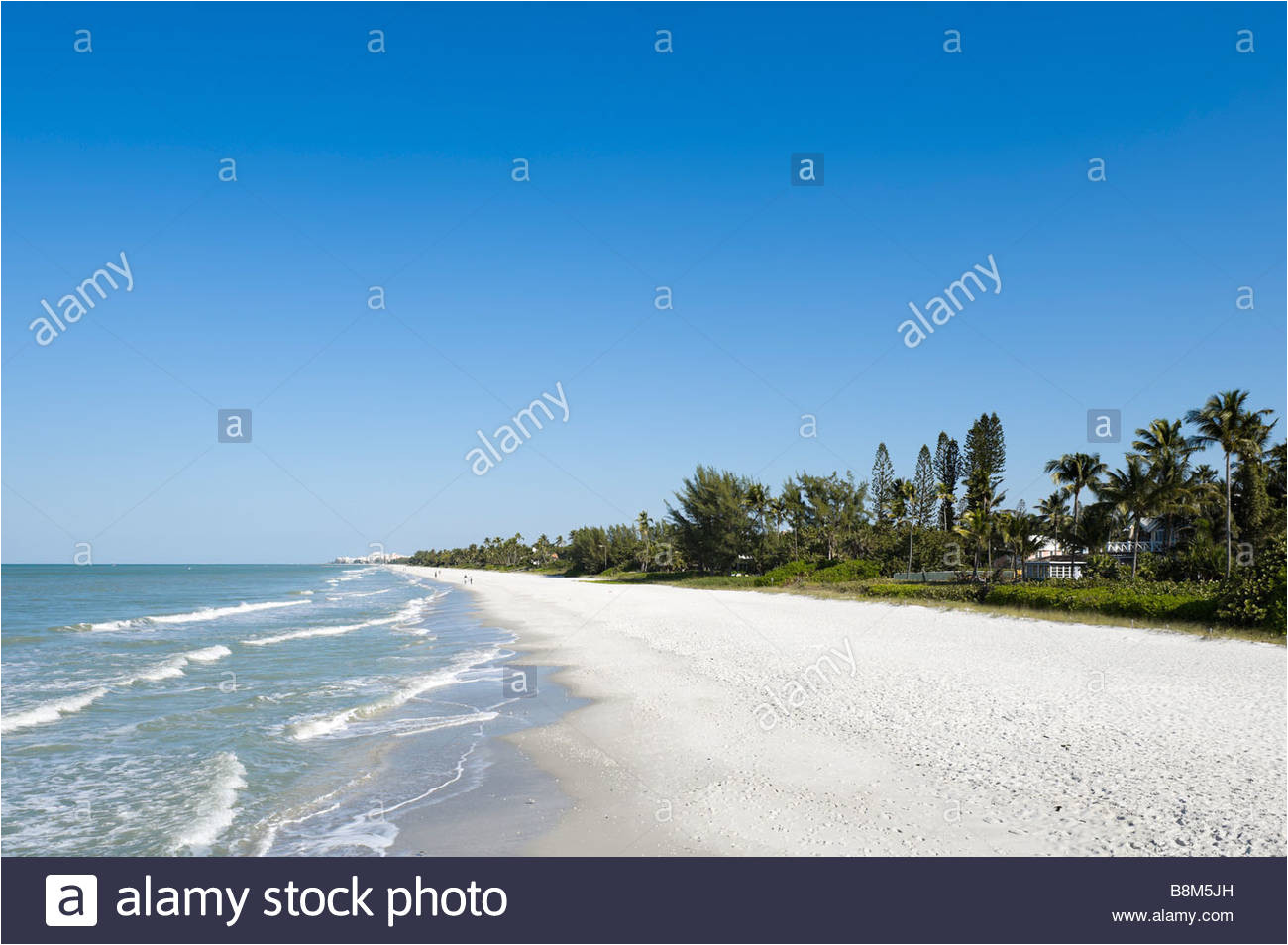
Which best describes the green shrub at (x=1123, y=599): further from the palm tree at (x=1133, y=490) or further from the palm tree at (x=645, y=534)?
the palm tree at (x=645, y=534)

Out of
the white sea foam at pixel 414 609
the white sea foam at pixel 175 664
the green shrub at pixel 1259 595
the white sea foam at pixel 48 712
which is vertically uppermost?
the green shrub at pixel 1259 595

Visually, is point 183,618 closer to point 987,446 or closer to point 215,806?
point 215,806

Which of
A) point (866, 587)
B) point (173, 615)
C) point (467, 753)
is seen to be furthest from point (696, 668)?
point (173, 615)

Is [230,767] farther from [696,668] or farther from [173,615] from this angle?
[173,615]

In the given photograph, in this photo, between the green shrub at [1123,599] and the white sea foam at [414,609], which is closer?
the green shrub at [1123,599]

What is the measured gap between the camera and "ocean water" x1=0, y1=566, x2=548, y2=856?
9.43 meters

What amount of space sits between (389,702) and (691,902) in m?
12.4

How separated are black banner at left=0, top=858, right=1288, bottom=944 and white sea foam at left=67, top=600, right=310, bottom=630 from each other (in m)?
38.6

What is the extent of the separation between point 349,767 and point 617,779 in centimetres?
473

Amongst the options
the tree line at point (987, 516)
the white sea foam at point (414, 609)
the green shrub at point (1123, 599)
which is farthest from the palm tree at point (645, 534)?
the green shrub at point (1123, 599)

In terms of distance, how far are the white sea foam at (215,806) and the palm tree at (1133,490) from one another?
43461 mm

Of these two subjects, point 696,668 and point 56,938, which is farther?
point 696,668

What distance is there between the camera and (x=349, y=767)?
11969 mm

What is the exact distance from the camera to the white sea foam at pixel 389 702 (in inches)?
574
